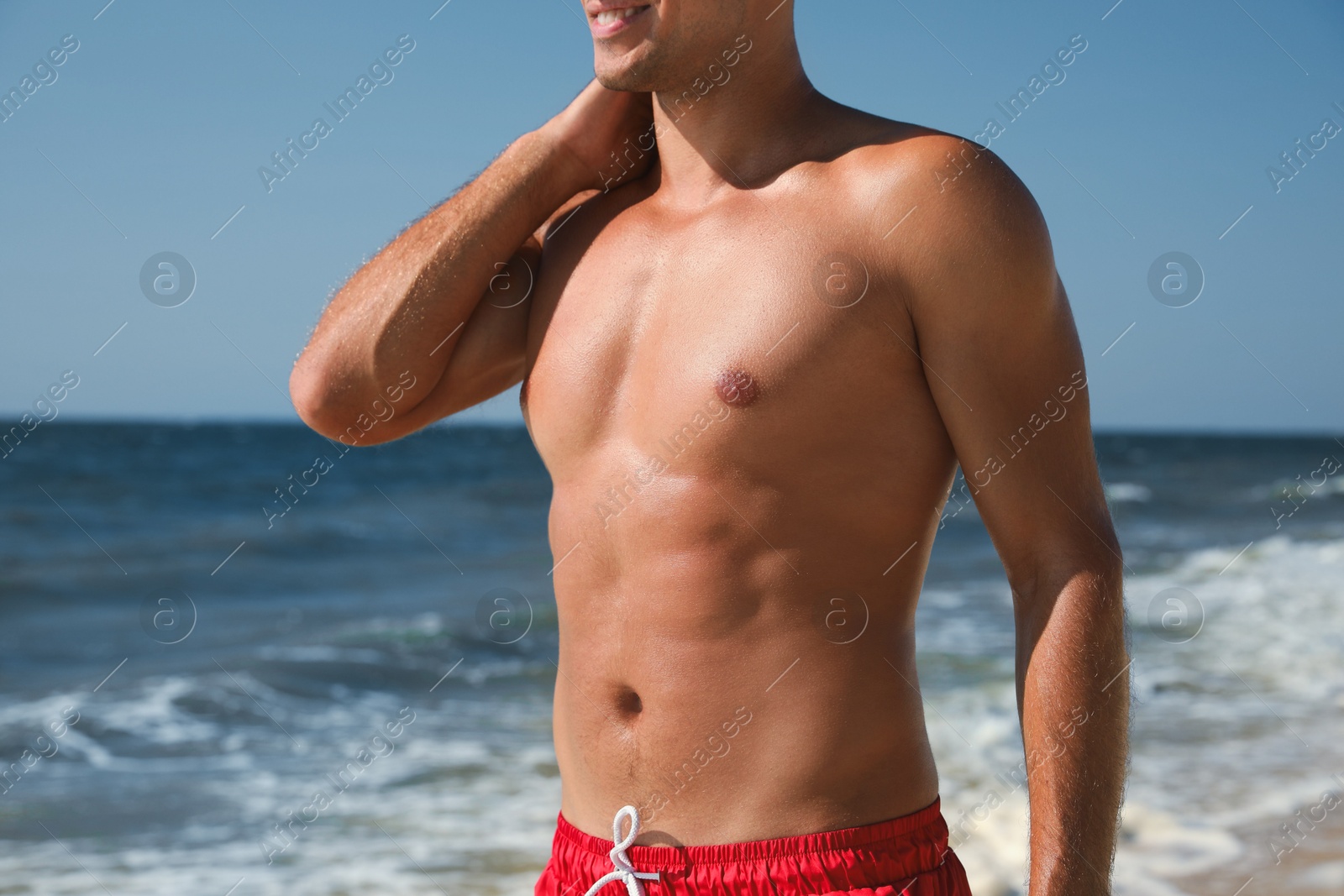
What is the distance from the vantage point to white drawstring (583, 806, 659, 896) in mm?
1605

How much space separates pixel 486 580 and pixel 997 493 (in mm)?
12949

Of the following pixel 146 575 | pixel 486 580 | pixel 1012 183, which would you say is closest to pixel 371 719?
Answer: pixel 486 580

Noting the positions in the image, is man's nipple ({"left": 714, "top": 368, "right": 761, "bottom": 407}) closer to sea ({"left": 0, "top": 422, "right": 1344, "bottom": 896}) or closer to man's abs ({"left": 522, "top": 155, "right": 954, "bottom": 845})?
man's abs ({"left": 522, "top": 155, "right": 954, "bottom": 845})

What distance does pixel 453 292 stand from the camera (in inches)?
77.3

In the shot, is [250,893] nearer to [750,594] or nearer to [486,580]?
[750,594]

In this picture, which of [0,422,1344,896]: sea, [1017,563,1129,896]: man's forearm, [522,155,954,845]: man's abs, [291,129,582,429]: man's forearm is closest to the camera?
[1017,563,1129,896]: man's forearm

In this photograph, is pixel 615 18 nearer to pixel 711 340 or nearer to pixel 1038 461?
pixel 711 340

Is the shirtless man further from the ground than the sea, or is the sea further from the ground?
the shirtless man

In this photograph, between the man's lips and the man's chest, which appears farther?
the man's lips

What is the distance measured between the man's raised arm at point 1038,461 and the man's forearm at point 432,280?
0.72 meters

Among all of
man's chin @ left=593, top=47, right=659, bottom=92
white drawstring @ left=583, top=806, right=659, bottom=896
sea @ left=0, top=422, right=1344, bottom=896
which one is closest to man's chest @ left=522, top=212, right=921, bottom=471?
man's chin @ left=593, top=47, right=659, bottom=92

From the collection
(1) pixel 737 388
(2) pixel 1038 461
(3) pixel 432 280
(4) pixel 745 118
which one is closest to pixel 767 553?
(1) pixel 737 388

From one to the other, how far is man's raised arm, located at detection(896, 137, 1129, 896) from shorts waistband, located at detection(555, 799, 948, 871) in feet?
0.57

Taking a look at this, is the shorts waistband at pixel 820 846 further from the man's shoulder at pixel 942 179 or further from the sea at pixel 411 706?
the sea at pixel 411 706
